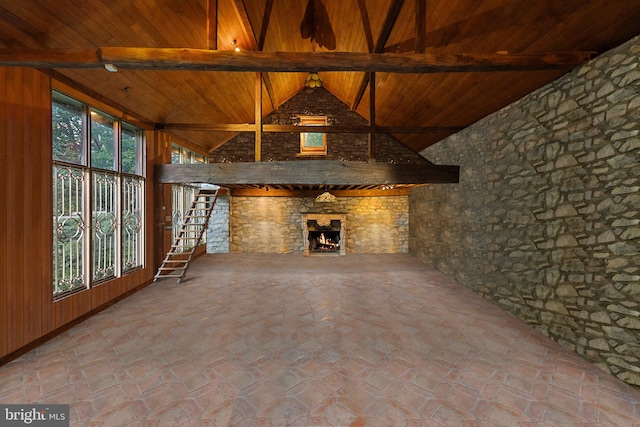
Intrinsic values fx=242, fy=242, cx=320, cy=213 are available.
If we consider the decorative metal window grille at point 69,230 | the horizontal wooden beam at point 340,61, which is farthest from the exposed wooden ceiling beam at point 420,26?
the decorative metal window grille at point 69,230

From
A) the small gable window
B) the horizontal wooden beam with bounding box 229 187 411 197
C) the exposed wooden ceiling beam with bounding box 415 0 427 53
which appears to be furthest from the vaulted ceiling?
the horizontal wooden beam with bounding box 229 187 411 197

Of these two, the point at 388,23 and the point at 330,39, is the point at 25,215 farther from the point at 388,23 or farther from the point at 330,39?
the point at 330,39

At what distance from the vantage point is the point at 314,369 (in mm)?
2564

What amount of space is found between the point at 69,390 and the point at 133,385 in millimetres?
535

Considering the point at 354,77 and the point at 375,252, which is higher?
the point at 354,77

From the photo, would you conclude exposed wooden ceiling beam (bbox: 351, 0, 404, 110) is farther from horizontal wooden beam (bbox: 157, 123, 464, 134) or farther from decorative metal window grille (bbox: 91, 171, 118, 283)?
decorative metal window grille (bbox: 91, 171, 118, 283)

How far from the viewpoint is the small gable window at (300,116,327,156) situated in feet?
28.7

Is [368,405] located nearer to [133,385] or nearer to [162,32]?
[133,385]

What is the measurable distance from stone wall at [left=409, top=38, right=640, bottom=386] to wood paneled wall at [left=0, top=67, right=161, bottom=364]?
6459mm

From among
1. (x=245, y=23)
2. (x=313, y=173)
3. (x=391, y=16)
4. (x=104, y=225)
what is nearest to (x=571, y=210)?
(x=391, y=16)

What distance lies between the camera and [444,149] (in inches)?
239

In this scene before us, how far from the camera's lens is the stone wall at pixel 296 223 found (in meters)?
8.98

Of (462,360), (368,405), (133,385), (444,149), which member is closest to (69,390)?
(133,385)

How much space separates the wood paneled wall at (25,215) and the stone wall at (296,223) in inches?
227
